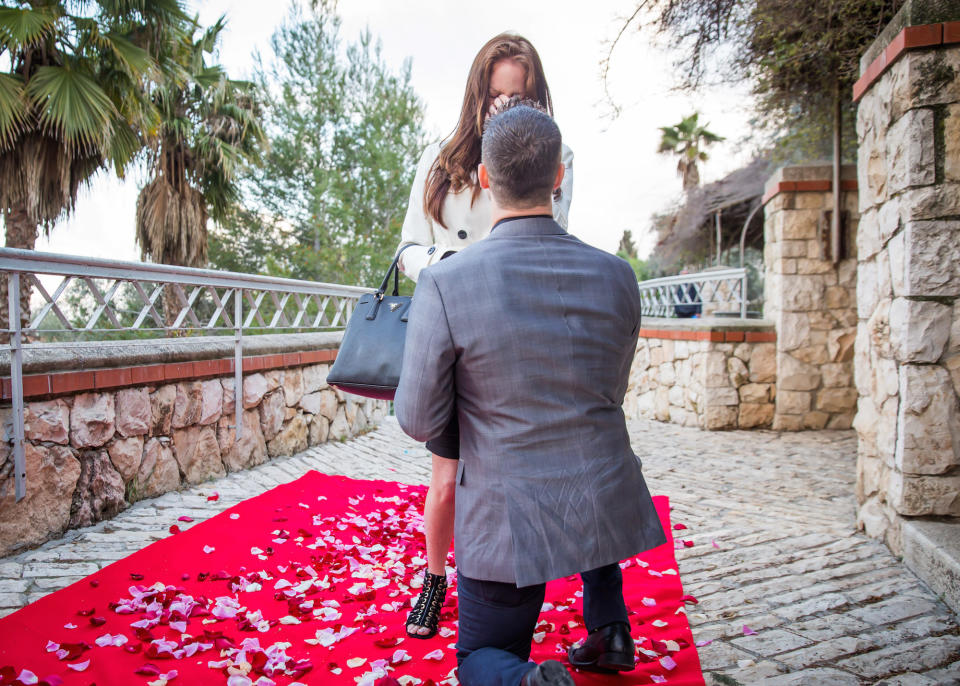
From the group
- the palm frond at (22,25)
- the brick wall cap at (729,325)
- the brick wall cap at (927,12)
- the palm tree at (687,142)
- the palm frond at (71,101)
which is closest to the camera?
the brick wall cap at (927,12)

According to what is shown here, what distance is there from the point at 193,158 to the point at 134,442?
900 cm

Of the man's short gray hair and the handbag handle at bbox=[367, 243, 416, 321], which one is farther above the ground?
the man's short gray hair

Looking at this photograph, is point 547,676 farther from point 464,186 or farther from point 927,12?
point 927,12

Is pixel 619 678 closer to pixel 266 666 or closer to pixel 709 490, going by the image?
pixel 266 666

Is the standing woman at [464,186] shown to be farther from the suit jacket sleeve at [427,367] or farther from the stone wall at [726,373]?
the stone wall at [726,373]

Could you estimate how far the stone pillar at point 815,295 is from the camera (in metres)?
5.95

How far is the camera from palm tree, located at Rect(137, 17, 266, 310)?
1046 cm

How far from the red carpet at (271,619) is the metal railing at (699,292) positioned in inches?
155

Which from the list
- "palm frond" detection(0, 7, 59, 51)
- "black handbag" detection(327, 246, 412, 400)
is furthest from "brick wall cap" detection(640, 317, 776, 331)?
"palm frond" detection(0, 7, 59, 51)

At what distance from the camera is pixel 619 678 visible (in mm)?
1874

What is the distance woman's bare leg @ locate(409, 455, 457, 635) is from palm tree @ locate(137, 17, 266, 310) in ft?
33.0

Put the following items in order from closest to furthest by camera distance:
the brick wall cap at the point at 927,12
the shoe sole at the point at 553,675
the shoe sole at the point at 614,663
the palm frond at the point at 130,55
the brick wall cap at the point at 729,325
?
1. the shoe sole at the point at 553,675
2. the shoe sole at the point at 614,663
3. the brick wall cap at the point at 927,12
4. the brick wall cap at the point at 729,325
5. the palm frond at the point at 130,55

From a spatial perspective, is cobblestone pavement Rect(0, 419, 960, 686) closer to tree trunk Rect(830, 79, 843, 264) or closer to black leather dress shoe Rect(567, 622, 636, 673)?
black leather dress shoe Rect(567, 622, 636, 673)

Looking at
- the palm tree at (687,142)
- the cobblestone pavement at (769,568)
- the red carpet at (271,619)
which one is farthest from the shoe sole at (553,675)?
the palm tree at (687,142)
